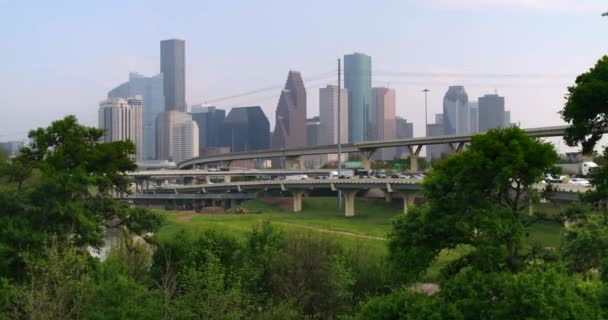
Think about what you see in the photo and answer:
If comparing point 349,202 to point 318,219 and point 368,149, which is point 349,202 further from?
point 368,149

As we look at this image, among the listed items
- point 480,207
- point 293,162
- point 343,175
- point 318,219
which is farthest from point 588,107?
point 293,162

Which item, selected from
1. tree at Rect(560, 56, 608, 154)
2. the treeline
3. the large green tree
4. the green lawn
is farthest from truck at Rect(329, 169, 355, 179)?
tree at Rect(560, 56, 608, 154)

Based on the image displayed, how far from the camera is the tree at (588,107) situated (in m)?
28.0

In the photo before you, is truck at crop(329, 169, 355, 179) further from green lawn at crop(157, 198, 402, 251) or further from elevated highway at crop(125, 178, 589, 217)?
green lawn at crop(157, 198, 402, 251)

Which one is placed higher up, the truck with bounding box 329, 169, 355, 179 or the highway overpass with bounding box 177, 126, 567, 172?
the highway overpass with bounding box 177, 126, 567, 172

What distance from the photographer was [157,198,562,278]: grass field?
6306 cm

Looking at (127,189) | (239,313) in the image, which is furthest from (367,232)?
(239,313)

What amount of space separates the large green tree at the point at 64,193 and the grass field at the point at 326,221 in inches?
1079

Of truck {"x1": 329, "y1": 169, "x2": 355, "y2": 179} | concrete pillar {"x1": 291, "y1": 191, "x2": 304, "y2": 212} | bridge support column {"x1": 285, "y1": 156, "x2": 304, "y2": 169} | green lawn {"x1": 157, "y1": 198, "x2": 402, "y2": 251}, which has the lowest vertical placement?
green lawn {"x1": 157, "y1": 198, "x2": 402, "y2": 251}

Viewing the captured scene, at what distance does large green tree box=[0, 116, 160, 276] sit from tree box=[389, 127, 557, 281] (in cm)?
1525

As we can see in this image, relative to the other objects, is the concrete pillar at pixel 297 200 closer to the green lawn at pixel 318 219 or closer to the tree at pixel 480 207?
the green lawn at pixel 318 219

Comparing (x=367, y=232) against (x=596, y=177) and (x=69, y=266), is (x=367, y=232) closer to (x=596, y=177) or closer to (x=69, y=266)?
(x=596, y=177)

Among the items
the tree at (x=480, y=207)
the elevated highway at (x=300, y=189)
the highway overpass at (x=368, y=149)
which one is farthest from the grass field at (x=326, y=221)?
the tree at (x=480, y=207)

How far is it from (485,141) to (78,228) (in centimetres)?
1912
